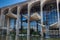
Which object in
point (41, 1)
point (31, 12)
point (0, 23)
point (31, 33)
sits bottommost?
point (31, 33)

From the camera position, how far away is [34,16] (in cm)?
2389

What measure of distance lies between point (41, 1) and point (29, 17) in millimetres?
3333

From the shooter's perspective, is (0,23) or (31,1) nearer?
(31,1)

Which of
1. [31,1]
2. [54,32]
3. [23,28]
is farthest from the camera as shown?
[23,28]

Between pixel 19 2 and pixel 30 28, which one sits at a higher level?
pixel 19 2

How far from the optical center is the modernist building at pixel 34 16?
21.8m

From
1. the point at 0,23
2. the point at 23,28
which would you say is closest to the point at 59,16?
the point at 23,28

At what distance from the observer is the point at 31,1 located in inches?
930

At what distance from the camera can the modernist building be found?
2180cm

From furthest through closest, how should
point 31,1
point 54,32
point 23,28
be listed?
1. point 23,28
2. point 31,1
3. point 54,32

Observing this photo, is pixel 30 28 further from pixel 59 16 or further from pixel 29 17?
pixel 59 16

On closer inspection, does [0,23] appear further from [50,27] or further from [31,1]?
[50,27]

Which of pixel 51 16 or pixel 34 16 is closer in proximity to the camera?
pixel 51 16

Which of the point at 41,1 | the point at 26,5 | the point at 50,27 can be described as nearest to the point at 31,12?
the point at 26,5
